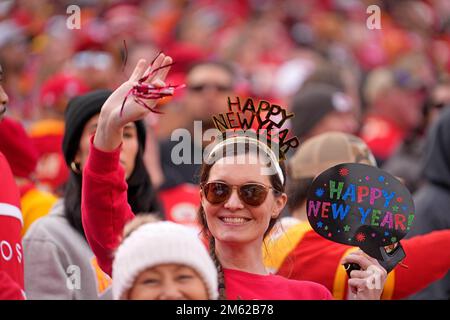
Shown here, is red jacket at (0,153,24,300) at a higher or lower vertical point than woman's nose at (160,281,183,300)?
higher

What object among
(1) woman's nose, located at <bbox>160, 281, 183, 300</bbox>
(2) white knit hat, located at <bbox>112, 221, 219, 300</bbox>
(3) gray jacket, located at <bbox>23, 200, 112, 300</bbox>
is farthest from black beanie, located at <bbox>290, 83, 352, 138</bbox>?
(1) woman's nose, located at <bbox>160, 281, 183, 300</bbox>

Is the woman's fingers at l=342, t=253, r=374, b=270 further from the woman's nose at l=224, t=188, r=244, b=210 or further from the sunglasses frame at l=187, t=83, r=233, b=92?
the sunglasses frame at l=187, t=83, r=233, b=92

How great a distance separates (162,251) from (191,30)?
500 inches

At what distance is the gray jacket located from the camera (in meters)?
4.79

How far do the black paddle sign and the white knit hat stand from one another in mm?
543

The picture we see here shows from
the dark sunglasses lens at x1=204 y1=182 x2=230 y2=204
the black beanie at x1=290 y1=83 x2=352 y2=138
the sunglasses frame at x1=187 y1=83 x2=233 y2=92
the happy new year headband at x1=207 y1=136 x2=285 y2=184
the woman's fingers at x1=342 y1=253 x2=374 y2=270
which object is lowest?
the woman's fingers at x1=342 y1=253 x2=374 y2=270

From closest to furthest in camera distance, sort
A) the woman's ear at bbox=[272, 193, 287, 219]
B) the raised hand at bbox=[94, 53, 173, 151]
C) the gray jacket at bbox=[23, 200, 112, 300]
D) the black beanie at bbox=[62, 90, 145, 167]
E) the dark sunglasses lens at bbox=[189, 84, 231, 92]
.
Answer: the raised hand at bbox=[94, 53, 173, 151]
the woman's ear at bbox=[272, 193, 287, 219]
the gray jacket at bbox=[23, 200, 112, 300]
the black beanie at bbox=[62, 90, 145, 167]
the dark sunglasses lens at bbox=[189, 84, 231, 92]

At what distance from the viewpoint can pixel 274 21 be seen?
18234mm

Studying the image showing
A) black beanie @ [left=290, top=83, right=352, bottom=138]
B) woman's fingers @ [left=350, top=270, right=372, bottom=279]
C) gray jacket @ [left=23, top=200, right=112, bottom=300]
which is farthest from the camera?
black beanie @ [left=290, top=83, right=352, bottom=138]

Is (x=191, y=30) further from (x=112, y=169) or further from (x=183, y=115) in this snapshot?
(x=112, y=169)

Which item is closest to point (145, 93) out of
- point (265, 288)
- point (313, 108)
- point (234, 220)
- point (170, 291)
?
point (234, 220)

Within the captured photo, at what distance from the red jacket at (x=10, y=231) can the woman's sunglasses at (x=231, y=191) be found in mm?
670

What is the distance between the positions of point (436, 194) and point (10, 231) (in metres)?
2.89

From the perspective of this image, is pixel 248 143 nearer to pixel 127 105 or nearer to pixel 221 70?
pixel 127 105
